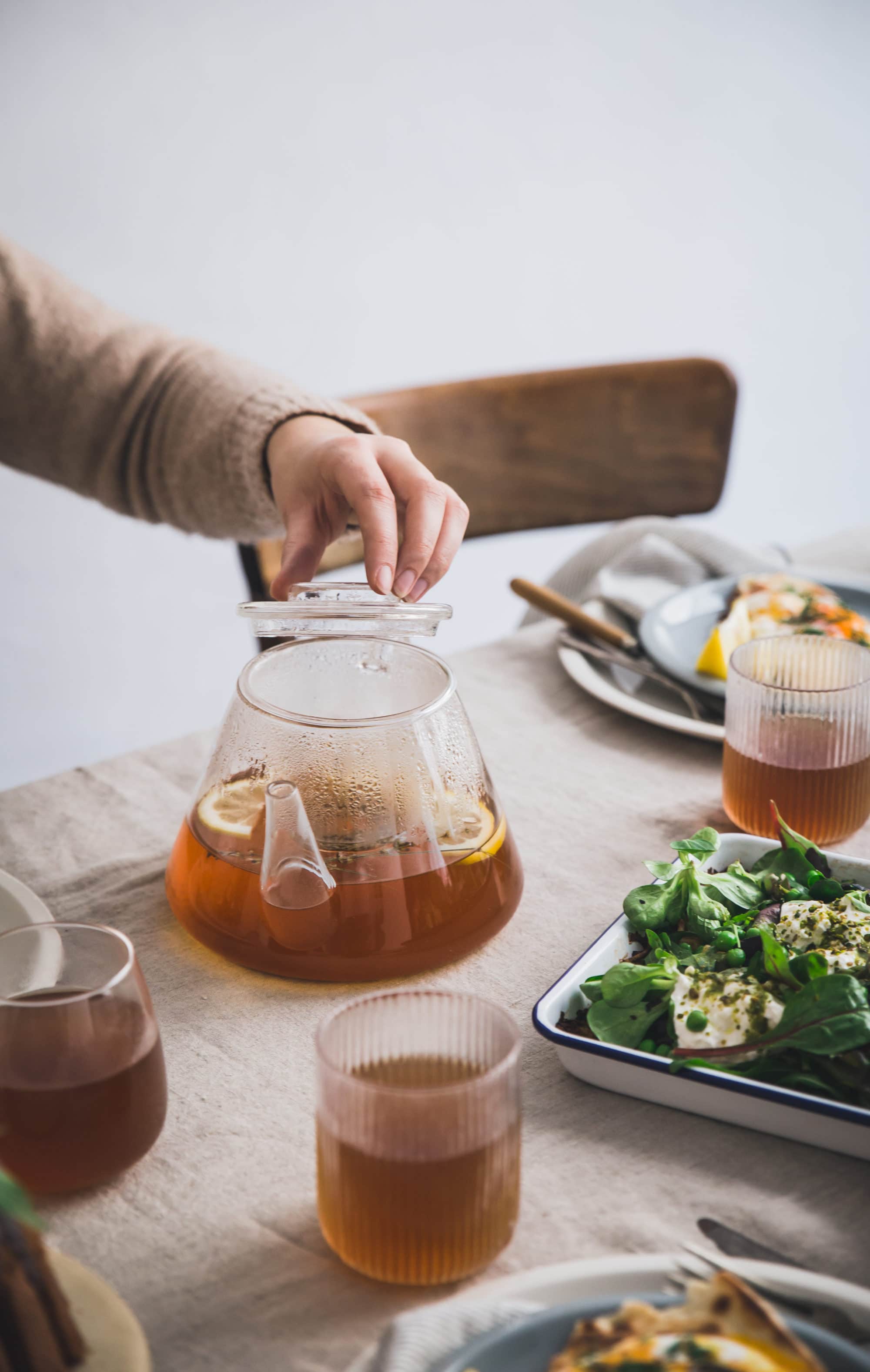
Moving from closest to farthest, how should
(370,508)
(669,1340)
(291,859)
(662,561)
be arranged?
(669,1340) < (291,859) < (370,508) < (662,561)

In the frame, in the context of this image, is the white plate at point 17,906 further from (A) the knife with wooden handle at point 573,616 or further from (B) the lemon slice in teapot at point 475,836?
(A) the knife with wooden handle at point 573,616

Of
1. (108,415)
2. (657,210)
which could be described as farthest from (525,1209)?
(657,210)

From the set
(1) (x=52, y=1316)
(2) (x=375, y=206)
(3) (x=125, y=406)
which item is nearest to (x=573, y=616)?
(3) (x=125, y=406)

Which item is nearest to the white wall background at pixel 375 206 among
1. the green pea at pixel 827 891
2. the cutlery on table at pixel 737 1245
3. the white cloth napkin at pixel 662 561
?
the white cloth napkin at pixel 662 561

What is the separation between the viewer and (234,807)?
71 centimetres

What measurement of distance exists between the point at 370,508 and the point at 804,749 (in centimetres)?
35

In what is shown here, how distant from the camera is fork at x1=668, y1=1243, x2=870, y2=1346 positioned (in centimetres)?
45

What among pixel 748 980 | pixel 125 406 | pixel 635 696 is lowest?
pixel 635 696

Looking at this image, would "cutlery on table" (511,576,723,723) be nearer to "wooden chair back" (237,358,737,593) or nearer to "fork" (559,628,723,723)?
"fork" (559,628,723,723)

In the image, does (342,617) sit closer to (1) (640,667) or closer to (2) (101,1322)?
(2) (101,1322)

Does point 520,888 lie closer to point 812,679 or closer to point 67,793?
point 812,679

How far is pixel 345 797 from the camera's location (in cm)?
67

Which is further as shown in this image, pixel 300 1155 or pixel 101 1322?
pixel 300 1155

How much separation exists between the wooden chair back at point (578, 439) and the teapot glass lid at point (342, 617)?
36.4 inches
